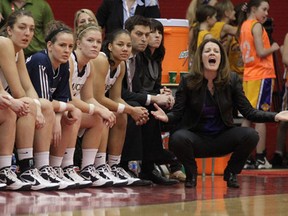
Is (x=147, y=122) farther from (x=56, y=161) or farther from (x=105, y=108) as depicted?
(x=56, y=161)

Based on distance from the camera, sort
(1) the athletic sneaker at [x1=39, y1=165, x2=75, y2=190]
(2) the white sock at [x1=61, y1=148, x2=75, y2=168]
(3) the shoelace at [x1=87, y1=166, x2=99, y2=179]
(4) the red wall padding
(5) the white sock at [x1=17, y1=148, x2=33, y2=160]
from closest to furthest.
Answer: (5) the white sock at [x1=17, y1=148, x2=33, y2=160] → (1) the athletic sneaker at [x1=39, y1=165, x2=75, y2=190] → (2) the white sock at [x1=61, y1=148, x2=75, y2=168] → (3) the shoelace at [x1=87, y1=166, x2=99, y2=179] → (4) the red wall padding

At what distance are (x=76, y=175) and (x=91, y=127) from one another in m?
0.44

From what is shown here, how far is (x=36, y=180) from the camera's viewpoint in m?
6.98

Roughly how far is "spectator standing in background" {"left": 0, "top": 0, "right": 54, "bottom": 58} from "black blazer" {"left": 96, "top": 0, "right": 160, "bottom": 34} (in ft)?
2.41

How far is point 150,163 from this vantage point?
8.36 meters

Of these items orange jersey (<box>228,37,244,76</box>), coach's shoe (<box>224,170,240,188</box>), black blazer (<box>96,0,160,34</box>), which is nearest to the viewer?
coach's shoe (<box>224,170,240,188</box>)

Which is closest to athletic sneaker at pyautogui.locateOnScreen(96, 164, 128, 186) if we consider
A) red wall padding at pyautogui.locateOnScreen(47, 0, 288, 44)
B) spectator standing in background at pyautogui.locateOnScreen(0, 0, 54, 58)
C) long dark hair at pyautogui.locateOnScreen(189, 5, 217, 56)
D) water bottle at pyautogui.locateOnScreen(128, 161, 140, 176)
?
water bottle at pyautogui.locateOnScreen(128, 161, 140, 176)

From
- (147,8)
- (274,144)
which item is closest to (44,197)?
(147,8)

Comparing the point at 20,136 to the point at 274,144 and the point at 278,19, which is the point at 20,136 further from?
the point at 278,19

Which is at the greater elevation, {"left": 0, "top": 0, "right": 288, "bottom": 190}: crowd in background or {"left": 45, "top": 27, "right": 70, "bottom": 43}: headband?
{"left": 45, "top": 27, "right": 70, "bottom": 43}: headband

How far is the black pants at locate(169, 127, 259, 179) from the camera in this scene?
7844 millimetres

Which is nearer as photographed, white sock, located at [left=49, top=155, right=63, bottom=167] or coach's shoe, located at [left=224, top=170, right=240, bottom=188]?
white sock, located at [left=49, top=155, right=63, bottom=167]

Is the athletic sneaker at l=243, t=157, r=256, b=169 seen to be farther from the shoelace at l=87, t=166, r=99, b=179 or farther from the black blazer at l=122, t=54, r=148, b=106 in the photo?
the shoelace at l=87, t=166, r=99, b=179

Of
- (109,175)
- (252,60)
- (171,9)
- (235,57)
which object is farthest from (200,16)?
(109,175)
